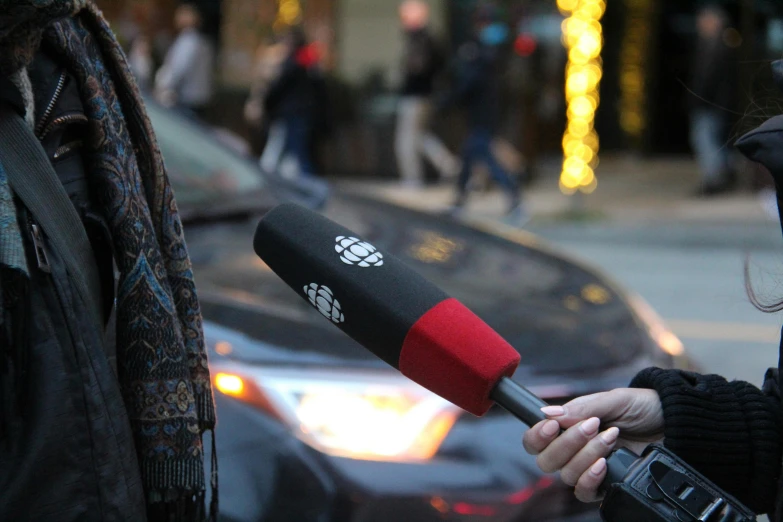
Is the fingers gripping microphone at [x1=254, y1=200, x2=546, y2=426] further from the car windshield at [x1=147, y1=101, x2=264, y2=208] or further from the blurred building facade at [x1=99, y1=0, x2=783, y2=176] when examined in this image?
the blurred building facade at [x1=99, y1=0, x2=783, y2=176]

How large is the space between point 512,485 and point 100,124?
5.16 ft

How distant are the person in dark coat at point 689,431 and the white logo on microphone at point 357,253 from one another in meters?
0.34

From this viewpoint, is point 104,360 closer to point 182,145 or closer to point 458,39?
point 182,145

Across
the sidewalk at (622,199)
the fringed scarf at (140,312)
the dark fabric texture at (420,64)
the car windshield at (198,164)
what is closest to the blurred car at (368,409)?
the car windshield at (198,164)

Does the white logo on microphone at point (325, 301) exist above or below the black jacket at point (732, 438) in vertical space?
above

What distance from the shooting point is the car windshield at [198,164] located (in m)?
3.83

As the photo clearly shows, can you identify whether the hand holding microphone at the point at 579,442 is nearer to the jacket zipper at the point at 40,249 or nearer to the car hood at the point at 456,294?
the jacket zipper at the point at 40,249

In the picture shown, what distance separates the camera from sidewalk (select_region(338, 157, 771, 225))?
10.7 metres

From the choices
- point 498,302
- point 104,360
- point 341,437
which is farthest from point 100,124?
point 498,302

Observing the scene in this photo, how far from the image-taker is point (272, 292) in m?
3.15

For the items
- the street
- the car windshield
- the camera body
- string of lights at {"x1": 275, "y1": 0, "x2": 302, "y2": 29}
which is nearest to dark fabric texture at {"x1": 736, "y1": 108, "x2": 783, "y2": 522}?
the camera body

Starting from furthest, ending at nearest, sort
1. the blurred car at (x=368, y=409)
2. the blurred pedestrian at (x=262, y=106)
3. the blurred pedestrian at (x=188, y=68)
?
the blurred pedestrian at (x=188, y=68) → the blurred pedestrian at (x=262, y=106) → the blurred car at (x=368, y=409)

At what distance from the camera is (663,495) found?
1.36 metres

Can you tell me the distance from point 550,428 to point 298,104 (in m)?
9.86
